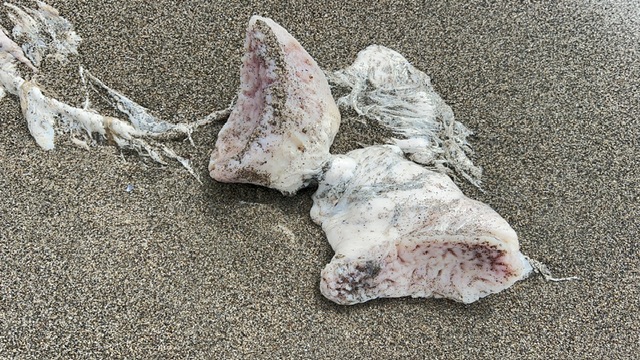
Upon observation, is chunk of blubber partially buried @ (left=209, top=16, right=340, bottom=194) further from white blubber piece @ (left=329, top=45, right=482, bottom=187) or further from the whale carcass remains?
white blubber piece @ (left=329, top=45, right=482, bottom=187)

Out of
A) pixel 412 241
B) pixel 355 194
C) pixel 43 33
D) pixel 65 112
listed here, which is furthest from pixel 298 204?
pixel 43 33

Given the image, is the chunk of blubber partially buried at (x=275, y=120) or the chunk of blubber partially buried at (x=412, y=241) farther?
the chunk of blubber partially buried at (x=275, y=120)

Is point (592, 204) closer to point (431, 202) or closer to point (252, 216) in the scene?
point (431, 202)

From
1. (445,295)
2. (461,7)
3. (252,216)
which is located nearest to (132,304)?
(252,216)

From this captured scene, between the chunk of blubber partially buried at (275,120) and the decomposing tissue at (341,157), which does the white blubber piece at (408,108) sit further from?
the chunk of blubber partially buried at (275,120)

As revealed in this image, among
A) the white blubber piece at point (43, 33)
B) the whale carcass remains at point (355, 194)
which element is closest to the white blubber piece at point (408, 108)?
the whale carcass remains at point (355, 194)
